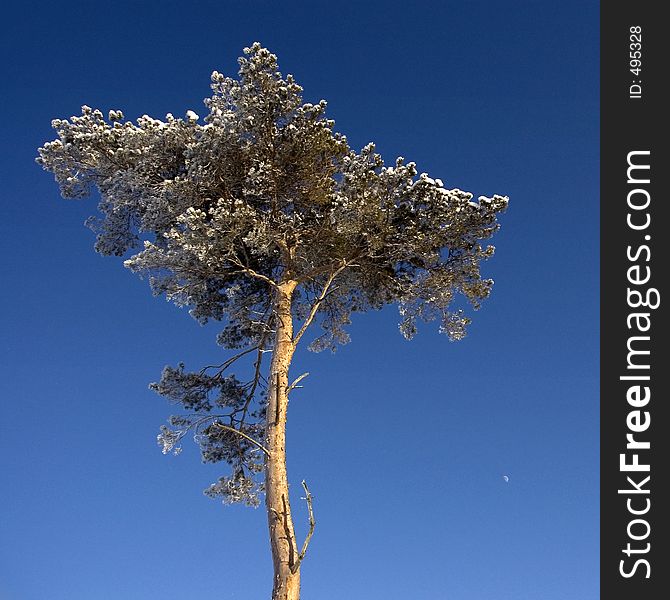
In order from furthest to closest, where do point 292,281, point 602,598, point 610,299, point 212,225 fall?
point 292,281 → point 212,225 → point 610,299 → point 602,598

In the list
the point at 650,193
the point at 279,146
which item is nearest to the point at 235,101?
the point at 279,146

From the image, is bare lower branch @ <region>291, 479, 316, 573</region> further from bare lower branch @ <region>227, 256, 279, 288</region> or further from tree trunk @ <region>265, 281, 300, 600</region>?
bare lower branch @ <region>227, 256, 279, 288</region>

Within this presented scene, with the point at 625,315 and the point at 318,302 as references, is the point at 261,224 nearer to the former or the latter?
the point at 318,302

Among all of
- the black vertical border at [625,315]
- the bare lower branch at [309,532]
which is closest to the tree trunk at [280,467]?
the bare lower branch at [309,532]

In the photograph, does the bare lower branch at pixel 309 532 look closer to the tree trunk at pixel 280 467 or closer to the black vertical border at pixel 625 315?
the tree trunk at pixel 280 467

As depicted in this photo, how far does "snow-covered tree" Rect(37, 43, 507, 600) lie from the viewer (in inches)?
533

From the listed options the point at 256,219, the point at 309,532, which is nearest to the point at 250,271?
the point at 256,219

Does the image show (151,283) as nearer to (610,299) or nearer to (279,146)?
(279,146)

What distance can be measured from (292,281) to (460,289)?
12.2 ft

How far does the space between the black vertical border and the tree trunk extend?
4.69 meters

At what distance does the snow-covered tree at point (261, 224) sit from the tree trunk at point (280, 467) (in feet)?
0.12

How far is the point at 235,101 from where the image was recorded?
13828 millimetres

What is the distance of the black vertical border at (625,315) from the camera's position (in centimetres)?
995

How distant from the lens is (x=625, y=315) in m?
10.8
